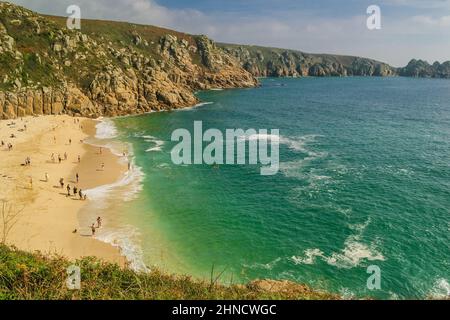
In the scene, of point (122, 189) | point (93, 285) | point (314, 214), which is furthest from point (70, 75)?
point (93, 285)

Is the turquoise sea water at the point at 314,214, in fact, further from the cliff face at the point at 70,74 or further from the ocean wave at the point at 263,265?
the cliff face at the point at 70,74

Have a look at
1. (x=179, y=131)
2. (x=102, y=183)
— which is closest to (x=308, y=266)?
(x=102, y=183)

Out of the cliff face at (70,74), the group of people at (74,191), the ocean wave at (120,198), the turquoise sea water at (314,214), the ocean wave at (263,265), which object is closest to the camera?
the turquoise sea water at (314,214)

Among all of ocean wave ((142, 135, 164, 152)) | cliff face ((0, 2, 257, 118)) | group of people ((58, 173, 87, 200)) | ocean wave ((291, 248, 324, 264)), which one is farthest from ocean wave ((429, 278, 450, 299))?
cliff face ((0, 2, 257, 118))

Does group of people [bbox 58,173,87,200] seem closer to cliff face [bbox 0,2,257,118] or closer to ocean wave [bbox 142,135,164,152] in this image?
ocean wave [bbox 142,135,164,152]

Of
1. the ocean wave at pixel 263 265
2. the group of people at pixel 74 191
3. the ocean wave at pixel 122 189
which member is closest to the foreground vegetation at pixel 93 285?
the ocean wave at pixel 263 265

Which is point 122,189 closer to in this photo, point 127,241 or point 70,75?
point 127,241
